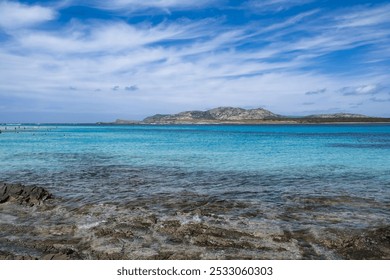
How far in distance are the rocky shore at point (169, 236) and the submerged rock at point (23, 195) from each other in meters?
0.91

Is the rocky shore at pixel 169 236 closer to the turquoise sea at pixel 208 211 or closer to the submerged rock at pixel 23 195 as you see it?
the turquoise sea at pixel 208 211

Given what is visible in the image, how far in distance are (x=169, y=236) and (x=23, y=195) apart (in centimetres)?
976

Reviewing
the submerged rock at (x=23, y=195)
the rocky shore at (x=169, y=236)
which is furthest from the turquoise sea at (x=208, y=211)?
the submerged rock at (x=23, y=195)

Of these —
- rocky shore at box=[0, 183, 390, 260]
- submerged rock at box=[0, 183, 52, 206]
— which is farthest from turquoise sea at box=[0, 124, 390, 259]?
submerged rock at box=[0, 183, 52, 206]

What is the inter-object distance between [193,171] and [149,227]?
14.0 metres

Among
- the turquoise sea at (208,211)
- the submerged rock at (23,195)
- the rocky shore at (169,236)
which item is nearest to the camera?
the rocky shore at (169,236)

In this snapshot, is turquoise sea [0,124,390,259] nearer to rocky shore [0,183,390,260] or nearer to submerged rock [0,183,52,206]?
rocky shore [0,183,390,260]

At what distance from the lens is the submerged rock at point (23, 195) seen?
15.8 m
